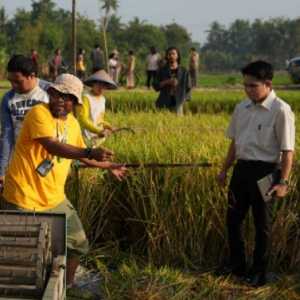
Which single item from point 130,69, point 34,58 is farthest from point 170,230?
point 130,69

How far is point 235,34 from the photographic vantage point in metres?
137

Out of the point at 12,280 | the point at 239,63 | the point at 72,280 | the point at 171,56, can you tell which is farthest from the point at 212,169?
the point at 239,63

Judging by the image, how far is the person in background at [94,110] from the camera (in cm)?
569

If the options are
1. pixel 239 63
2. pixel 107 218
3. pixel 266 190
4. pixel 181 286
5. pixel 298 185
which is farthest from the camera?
pixel 239 63

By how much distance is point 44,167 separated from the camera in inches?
143

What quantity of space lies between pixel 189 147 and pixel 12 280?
2044mm

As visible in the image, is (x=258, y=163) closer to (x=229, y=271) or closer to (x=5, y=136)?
(x=229, y=271)

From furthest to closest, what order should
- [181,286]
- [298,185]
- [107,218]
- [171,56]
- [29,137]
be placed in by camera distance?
[171,56] → [107,218] → [298,185] → [181,286] → [29,137]

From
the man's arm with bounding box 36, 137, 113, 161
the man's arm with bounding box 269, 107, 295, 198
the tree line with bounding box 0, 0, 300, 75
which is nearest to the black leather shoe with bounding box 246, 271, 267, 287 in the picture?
the man's arm with bounding box 269, 107, 295, 198

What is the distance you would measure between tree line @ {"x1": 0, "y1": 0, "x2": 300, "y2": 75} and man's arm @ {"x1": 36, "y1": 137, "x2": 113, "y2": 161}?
15.5 metres

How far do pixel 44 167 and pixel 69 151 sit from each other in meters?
0.21

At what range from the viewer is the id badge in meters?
3.63

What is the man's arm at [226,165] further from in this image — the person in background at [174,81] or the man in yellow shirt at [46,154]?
the person in background at [174,81]

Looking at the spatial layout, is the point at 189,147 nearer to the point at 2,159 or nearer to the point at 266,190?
the point at 266,190
